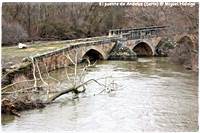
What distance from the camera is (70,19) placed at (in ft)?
103

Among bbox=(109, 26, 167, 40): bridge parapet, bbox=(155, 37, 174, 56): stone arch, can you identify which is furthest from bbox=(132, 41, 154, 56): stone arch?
bbox=(109, 26, 167, 40): bridge parapet

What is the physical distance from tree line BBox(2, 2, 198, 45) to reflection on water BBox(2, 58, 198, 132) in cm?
794

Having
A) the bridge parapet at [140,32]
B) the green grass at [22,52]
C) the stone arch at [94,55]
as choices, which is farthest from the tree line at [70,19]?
the stone arch at [94,55]

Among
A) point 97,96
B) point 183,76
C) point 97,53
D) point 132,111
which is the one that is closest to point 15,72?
point 97,96

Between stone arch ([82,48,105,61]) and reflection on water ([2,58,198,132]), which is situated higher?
stone arch ([82,48,105,61])

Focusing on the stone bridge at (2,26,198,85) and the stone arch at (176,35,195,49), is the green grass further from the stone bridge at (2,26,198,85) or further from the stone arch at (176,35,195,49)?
the stone arch at (176,35,195,49)

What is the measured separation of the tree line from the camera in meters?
26.2

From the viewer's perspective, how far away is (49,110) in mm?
12820

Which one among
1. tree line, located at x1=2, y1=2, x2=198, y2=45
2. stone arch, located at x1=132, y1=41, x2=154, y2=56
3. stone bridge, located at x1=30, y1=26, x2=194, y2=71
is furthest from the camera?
stone arch, located at x1=132, y1=41, x2=154, y2=56

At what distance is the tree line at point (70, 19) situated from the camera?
2623cm

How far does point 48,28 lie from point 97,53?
17.7 feet

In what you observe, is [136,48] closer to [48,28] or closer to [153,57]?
[153,57]

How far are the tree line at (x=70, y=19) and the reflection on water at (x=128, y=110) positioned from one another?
26.0 feet

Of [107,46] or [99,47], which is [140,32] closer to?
[107,46]
